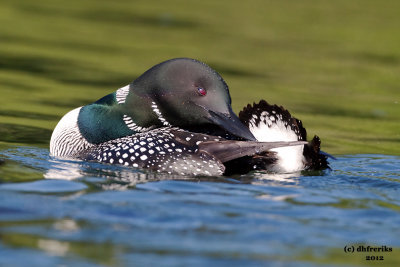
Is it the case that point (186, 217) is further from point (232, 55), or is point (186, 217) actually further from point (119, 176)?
point (232, 55)

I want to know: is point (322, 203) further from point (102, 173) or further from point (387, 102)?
point (387, 102)

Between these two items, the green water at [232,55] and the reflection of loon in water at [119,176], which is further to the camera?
the green water at [232,55]

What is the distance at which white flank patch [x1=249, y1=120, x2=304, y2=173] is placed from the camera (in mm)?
5207

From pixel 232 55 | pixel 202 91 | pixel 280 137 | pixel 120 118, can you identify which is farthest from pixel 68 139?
pixel 232 55

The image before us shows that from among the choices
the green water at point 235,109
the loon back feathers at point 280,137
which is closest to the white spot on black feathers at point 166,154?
the green water at point 235,109

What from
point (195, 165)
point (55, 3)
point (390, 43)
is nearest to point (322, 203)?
point (195, 165)

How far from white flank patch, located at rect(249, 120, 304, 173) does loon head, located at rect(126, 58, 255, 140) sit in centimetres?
19

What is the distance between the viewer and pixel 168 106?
17.9 ft

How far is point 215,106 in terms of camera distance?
527 centimetres

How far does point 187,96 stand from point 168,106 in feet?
0.58

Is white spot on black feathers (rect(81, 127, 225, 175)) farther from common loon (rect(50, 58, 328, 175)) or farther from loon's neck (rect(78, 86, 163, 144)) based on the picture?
loon's neck (rect(78, 86, 163, 144))

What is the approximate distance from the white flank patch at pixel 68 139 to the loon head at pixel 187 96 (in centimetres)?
48

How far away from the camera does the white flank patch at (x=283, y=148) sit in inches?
205

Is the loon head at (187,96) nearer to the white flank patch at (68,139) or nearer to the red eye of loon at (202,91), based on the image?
the red eye of loon at (202,91)
